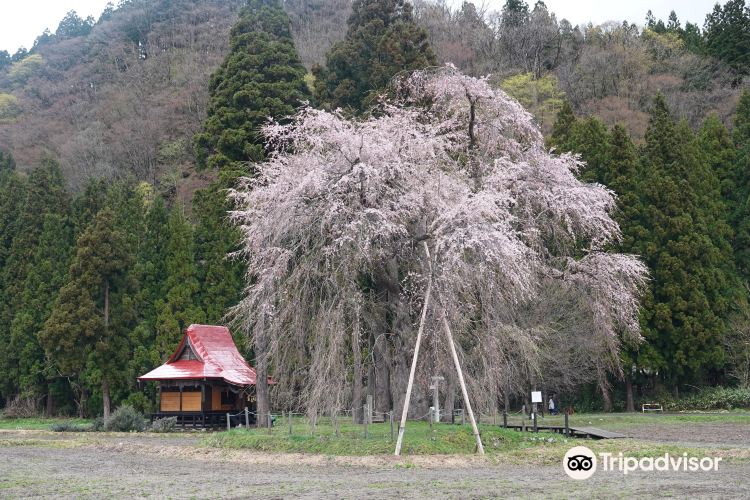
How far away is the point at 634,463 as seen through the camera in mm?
15008

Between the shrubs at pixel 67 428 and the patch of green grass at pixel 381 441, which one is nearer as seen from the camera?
the patch of green grass at pixel 381 441

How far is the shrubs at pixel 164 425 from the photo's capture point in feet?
98.2

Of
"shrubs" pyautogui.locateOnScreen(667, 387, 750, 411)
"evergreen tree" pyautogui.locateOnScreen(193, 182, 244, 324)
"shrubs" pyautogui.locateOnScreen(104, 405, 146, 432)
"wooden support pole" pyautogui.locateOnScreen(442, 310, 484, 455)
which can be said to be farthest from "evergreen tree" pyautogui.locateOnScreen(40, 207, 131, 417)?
"shrubs" pyautogui.locateOnScreen(667, 387, 750, 411)

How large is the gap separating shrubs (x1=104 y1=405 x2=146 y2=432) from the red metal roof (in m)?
1.62

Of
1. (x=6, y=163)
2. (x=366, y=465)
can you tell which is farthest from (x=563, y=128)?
(x=6, y=163)

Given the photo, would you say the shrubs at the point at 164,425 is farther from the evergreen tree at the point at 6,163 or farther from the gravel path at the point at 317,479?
the evergreen tree at the point at 6,163

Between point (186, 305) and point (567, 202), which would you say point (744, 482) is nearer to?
point (567, 202)

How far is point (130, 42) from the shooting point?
259 feet

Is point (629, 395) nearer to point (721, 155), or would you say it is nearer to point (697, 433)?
point (721, 155)

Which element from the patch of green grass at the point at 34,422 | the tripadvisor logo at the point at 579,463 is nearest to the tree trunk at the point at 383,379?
the tripadvisor logo at the point at 579,463

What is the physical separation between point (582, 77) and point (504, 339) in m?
38.1

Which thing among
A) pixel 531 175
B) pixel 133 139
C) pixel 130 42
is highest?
pixel 130 42

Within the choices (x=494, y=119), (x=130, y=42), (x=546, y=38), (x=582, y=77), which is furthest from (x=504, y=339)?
(x=130, y=42)

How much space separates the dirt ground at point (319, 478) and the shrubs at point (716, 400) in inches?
455
